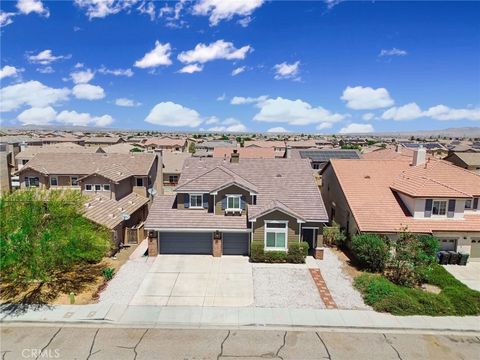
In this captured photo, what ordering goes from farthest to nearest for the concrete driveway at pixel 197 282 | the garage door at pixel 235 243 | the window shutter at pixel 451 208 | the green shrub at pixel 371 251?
the garage door at pixel 235 243
the window shutter at pixel 451 208
the green shrub at pixel 371 251
the concrete driveway at pixel 197 282

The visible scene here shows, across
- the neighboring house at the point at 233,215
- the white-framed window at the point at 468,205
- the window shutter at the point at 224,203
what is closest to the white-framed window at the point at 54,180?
the neighboring house at the point at 233,215

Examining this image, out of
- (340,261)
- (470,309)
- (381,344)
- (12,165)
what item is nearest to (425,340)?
(381,344)

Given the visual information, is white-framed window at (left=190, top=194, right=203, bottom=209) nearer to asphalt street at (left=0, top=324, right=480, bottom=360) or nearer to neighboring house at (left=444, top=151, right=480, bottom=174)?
asphalt street at (left=0, top=324, right=480, bottom=360)

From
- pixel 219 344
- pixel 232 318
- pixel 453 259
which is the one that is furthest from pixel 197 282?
pixel 453 259

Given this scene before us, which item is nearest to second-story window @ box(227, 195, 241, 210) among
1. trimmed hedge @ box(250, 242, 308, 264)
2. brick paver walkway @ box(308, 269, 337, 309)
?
trimmed hedge @ box(250, 242, 308, 264)

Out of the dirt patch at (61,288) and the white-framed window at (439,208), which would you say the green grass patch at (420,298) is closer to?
the white-framed window at (439,208)

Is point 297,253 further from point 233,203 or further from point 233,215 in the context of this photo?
point 233,203
